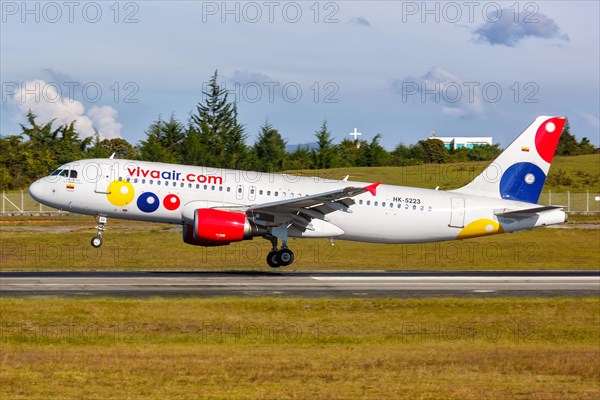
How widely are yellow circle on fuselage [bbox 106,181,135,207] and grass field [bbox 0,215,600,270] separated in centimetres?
985

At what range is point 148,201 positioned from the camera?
43750 mm

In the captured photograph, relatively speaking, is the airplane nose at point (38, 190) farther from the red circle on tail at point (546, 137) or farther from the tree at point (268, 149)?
the tree at point (268, 149)

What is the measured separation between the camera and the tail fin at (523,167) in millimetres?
48875

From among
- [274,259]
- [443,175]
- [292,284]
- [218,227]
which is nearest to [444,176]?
[443,175]

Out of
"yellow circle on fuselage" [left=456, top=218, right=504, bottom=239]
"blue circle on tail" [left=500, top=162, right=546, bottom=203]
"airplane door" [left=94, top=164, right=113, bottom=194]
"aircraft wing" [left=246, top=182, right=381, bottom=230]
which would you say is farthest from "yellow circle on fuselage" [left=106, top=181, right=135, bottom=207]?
"blue circle on tail" [left=500, top=162, right=546, bottom=203]

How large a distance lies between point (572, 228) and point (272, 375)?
5284 cm

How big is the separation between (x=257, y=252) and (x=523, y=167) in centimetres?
1941

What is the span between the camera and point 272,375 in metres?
26.6

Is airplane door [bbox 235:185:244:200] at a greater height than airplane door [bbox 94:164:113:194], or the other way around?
airplane door [bbox 94:164:113:194]

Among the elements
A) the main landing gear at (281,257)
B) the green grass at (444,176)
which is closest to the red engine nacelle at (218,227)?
the main landing gear at (281,257)

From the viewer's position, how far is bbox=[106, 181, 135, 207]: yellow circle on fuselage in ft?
143

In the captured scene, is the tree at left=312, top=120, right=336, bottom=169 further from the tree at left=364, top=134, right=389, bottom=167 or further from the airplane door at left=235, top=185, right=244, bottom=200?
the airplane door at left=235, top=185, right=244, bottom=200

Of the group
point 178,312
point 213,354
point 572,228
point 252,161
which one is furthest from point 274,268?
point 252,161

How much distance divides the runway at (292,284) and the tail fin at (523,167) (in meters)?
4.38
